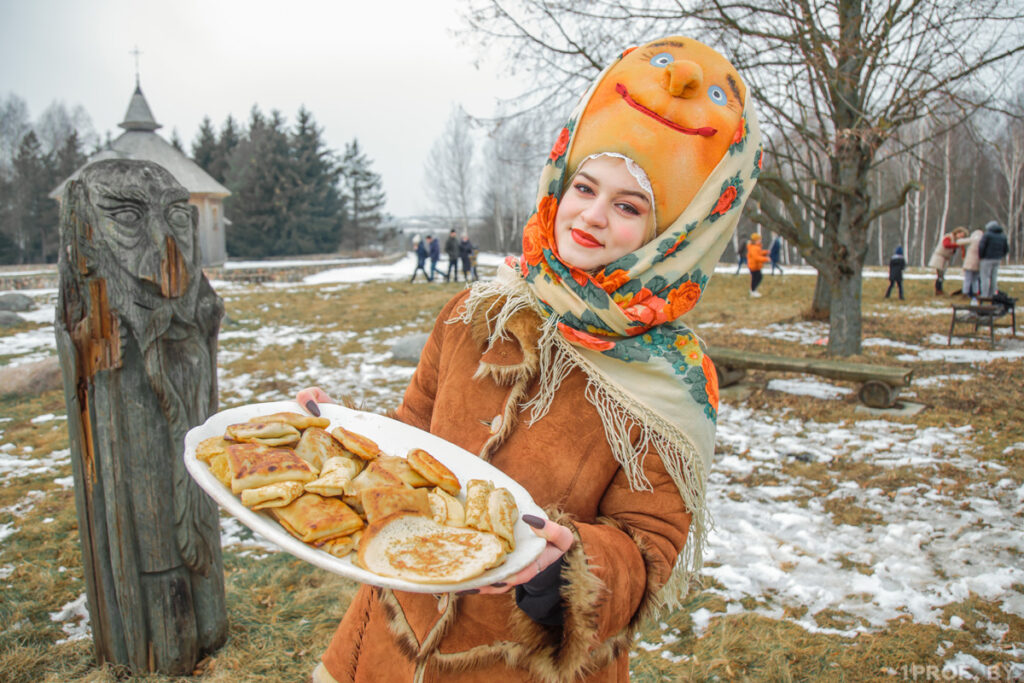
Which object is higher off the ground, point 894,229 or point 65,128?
point 65,128

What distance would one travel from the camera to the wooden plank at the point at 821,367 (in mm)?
5914

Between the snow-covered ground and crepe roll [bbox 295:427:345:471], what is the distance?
225 cm

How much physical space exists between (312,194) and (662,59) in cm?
3276

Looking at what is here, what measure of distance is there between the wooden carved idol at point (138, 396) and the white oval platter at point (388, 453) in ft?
3.50

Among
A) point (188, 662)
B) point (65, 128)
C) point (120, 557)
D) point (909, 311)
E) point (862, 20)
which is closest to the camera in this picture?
point (120, 557)

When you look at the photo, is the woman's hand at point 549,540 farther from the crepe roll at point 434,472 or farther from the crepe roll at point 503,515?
the crepe roll at point 434,472

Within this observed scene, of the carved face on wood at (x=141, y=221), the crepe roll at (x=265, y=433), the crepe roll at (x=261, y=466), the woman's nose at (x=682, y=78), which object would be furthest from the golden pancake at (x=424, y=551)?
the carved face on wood at (x=141, y=221)

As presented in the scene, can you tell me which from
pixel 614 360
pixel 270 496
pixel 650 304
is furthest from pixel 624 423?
pixel 270 496

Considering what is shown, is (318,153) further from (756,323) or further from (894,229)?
(894,229)

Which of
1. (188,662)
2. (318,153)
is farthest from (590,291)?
(318,153)

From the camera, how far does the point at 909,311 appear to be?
38.8 ft

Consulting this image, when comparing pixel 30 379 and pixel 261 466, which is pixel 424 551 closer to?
pixel 261 466

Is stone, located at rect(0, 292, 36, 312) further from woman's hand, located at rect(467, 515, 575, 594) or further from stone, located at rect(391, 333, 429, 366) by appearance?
woman's hand, located at rect(467, 515, 575, 594)

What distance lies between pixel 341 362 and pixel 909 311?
34.6 ft
